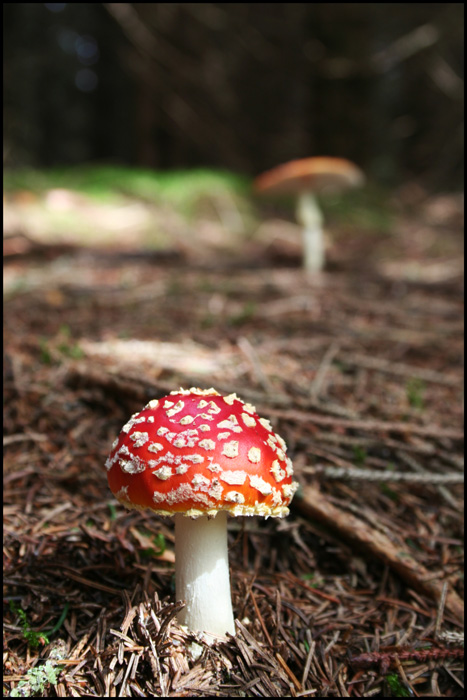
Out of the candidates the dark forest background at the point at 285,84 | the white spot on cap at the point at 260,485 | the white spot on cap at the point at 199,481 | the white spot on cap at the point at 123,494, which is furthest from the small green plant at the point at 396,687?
the dark forest background at the point at 285,84

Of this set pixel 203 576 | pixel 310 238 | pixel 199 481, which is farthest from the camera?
pixel 310 238

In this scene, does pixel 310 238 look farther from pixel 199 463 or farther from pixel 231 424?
pixel 199 463

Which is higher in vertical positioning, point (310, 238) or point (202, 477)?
point (310, 238)

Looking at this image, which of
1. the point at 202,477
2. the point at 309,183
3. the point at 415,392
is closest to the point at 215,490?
the point at 202,477

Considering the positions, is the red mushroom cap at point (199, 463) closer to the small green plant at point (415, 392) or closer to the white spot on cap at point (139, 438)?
the white spot on cap at point (139, 438)

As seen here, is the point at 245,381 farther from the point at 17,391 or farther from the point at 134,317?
the point at 134,317

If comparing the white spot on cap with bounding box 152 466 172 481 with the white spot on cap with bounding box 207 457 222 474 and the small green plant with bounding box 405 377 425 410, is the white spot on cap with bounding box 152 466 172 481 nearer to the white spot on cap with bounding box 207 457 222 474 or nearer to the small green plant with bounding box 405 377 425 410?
the white spot on cap with bounding box 207 457 222 474

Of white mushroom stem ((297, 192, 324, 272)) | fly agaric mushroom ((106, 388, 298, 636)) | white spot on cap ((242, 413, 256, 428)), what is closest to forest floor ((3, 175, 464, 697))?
fly agaric mushroom ((106, 388, 298, 636))
